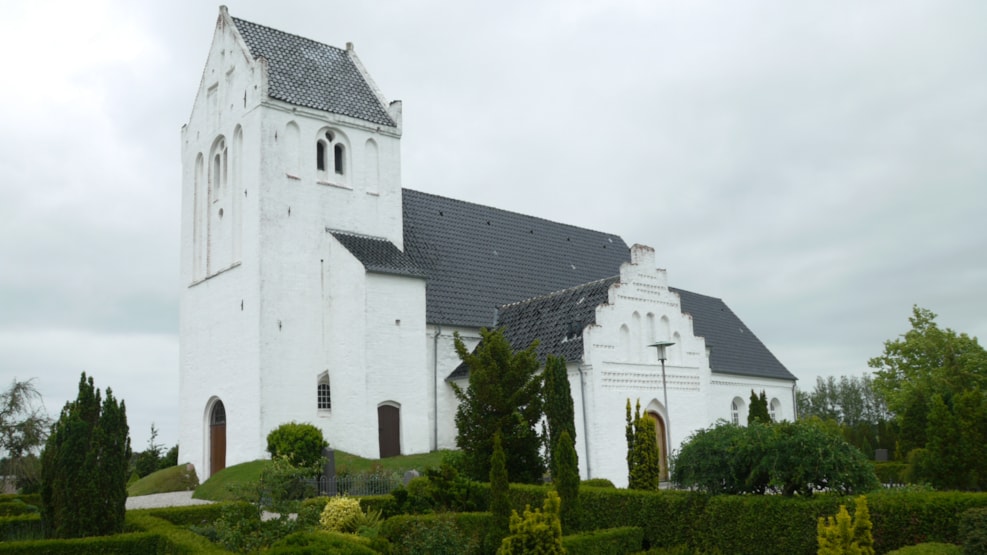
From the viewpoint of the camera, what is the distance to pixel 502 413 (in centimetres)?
1980

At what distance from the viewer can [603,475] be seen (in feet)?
81.7

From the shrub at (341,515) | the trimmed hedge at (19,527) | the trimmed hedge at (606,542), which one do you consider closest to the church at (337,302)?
the trimmed hedge at (19,527)

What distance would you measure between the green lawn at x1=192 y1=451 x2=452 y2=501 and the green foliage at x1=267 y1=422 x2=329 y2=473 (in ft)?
1.82

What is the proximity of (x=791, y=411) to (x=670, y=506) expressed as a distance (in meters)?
30.1

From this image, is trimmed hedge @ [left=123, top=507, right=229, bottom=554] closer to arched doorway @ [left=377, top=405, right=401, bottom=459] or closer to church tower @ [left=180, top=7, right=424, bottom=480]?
church tower @ [left=180, top=7, right=424, bottom=480]

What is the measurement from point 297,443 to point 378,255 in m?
7.08

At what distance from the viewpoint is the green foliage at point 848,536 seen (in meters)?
10.8

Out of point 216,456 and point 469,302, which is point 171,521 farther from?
point 469,302

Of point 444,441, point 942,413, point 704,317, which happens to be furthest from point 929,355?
point 444,441

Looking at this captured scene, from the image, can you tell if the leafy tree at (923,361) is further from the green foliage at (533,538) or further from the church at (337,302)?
the green foliage at (533,538)

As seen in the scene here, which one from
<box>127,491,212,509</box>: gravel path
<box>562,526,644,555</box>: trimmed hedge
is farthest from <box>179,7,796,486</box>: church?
<box>562,526,644,555</box>: trimmed hedge

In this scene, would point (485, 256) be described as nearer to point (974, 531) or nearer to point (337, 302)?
point (337, 302)

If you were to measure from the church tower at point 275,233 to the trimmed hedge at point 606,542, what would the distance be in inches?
493

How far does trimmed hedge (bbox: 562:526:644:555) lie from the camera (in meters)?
13.6
